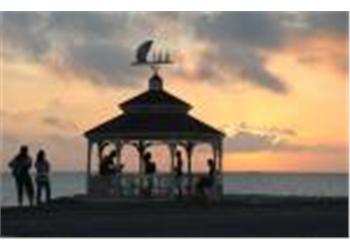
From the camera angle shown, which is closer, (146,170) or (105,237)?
(105,237)

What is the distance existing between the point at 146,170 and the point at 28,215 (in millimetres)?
8863

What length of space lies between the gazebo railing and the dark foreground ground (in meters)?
1.34

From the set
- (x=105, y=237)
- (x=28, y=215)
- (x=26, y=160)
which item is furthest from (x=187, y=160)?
(x=105, y=237)

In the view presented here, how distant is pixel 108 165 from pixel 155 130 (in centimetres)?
150

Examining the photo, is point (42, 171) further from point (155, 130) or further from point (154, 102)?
point (154, 102)

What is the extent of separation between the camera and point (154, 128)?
3606 cm

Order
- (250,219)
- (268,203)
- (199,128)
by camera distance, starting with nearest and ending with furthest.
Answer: (250,219) < (268,203) < (199,128)

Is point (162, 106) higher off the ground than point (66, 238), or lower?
higher

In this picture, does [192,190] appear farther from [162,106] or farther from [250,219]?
[250,219]

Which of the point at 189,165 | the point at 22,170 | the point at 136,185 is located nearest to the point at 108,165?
the point at 136,185

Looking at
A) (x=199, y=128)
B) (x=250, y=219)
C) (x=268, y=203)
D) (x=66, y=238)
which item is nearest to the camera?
(x=66, y=238)

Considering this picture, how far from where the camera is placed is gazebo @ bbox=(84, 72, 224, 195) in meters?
36.1

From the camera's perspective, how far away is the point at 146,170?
121 ft

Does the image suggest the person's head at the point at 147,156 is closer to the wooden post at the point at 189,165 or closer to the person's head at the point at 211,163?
the wooden post at the point at 189,165
